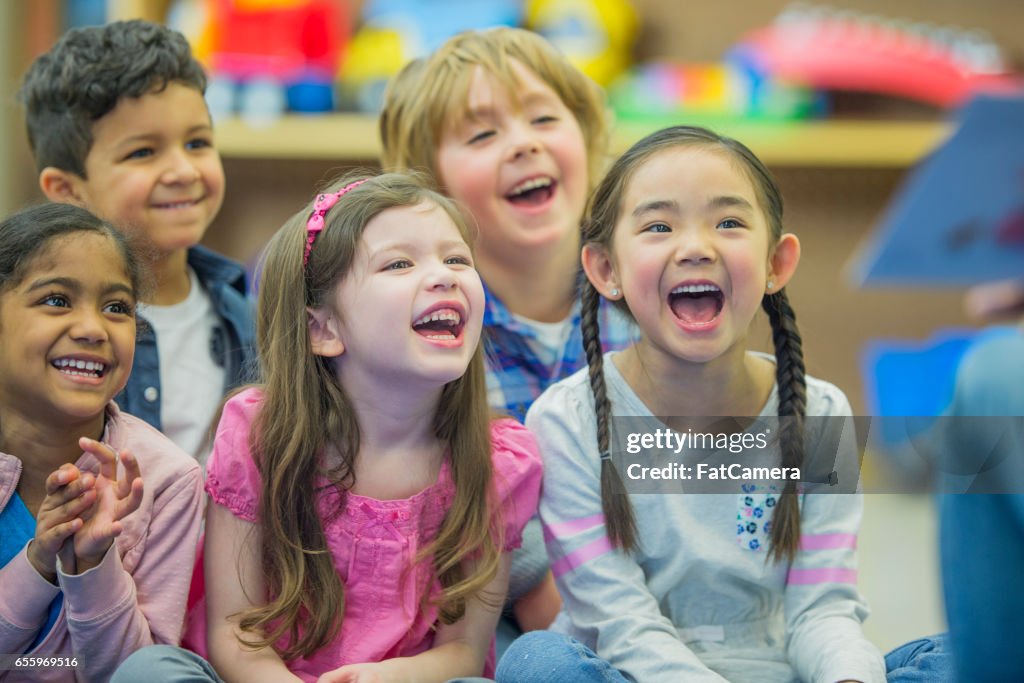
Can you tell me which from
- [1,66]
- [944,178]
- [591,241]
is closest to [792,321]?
[591,241]

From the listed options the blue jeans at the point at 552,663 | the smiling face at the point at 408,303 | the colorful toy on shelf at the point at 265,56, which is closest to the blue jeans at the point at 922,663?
the blue jeans at the point at 552,663

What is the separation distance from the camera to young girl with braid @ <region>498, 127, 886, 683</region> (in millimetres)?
1127

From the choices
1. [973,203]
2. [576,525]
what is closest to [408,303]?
[576,525]

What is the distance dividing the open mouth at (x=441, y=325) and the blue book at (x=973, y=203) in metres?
1.30

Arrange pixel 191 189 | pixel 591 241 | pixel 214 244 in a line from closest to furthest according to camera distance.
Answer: pixel 591 241 < pixel 191 189 < pixel 214 244

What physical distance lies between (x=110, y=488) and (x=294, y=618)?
21 cm

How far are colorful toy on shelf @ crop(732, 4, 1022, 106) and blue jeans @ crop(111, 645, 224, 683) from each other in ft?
6.21

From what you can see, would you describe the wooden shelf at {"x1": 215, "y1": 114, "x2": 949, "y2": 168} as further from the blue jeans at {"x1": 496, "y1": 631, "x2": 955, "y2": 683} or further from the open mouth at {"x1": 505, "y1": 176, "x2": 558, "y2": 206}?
the blue jeans at {"x1": 496, "y1": 631, "x2": 955, "y2": 683}

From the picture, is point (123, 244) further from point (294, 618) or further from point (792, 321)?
point (792, 321)

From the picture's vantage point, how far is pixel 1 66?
2736mm

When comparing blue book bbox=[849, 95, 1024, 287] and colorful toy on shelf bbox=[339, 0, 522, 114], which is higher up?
colorful toy on shelf bbox=[339, 0, 522, 114]

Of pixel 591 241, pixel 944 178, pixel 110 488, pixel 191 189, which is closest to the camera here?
pixel 110 488

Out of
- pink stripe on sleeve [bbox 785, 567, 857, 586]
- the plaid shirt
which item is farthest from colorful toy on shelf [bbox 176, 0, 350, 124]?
pink stripe on sleeve [bbox 785, 567, 857, 586]

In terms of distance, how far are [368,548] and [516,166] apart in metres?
0.54
